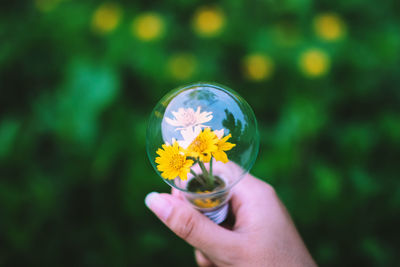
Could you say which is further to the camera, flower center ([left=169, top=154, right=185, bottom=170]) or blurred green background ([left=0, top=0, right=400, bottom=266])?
blurred green background ([left=0, top=0, right=400, bottom=266])

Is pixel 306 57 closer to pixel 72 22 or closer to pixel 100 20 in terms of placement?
pixel 100 20

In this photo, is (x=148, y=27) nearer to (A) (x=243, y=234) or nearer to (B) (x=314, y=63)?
(B) (x=314, y=63)

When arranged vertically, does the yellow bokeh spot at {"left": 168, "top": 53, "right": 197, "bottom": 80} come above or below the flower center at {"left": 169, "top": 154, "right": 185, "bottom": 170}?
above

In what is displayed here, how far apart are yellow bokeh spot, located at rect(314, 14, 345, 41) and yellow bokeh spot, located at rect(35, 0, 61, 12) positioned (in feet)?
5.84

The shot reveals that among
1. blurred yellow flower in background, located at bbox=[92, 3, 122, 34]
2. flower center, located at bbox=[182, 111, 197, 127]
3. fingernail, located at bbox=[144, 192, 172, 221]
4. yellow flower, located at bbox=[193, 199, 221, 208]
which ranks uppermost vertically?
blurred yellow flower in background, located at bbox=[92, 3, 122, 34]

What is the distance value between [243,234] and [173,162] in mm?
371

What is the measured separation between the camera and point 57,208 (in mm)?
1933

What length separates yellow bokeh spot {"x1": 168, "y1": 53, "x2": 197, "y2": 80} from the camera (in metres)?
2.11

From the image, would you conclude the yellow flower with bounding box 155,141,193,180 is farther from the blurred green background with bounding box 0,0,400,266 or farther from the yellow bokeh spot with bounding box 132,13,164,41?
the yellow bokeh spot with bounding box 132,13,164,41

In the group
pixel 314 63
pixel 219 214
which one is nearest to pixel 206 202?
pixel 219 214

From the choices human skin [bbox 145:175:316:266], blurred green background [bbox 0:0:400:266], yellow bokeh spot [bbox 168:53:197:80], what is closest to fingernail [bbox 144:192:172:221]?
human skin [bbox 145:175:316:266]

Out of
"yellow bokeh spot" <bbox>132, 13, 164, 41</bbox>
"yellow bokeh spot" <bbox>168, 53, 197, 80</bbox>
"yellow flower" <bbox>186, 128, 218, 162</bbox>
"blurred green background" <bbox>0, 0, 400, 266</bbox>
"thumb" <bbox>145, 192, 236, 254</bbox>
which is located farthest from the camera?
"yellow bokeh spot" <bbox>132, 13, 164, 41</bbox>

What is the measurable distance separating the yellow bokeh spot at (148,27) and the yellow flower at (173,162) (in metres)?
1.32

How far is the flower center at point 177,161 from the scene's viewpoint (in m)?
1.04
